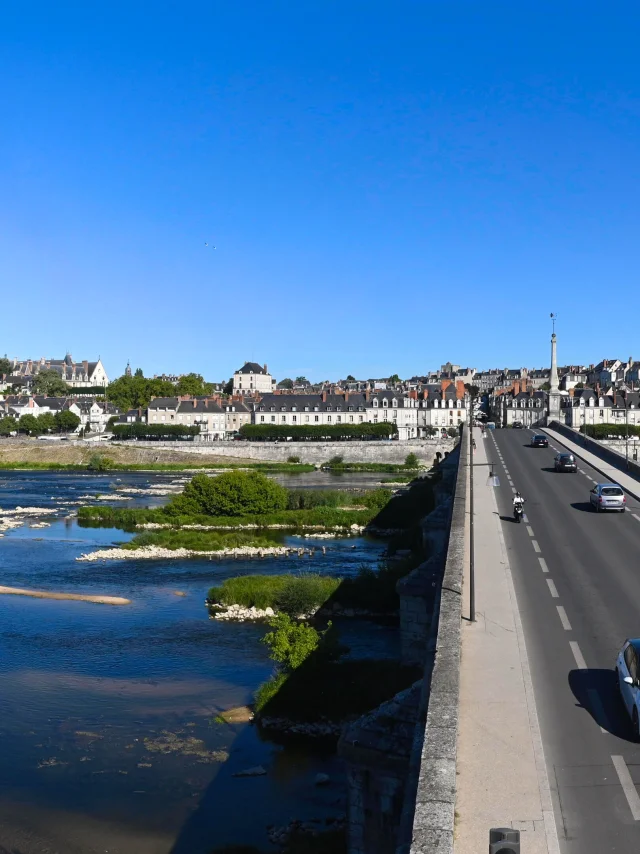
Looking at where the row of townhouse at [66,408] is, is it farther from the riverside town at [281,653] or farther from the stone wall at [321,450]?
the riverside town at [281,653]

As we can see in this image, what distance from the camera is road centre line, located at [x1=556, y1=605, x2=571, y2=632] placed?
14.5 m

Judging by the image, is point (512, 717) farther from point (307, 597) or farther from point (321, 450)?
point (321, 450)

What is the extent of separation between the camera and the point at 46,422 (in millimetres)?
137625

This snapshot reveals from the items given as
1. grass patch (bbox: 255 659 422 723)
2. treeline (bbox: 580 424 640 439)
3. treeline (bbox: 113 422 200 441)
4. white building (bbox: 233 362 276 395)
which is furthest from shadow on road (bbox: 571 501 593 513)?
white building (bbox: 233 362 276 395)

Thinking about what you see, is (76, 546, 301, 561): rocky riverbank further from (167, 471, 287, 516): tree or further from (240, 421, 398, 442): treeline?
(240, 421, 398, 442): treeline

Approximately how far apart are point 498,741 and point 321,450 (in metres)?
103

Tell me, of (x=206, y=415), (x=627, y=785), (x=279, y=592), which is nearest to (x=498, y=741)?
(x=627, y=785)

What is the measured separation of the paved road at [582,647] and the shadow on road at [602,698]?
0.04ft

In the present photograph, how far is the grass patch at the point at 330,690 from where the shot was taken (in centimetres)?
2227

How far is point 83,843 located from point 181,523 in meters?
40.7

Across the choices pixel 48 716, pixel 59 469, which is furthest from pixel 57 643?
pixel 59 469

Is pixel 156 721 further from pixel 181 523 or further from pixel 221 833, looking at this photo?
pixel 181 523

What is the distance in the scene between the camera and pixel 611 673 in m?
12.3

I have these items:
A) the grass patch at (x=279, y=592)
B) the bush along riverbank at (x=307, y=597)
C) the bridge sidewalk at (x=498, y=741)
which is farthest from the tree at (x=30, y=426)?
the bridge sidewalk at (x=498, y=741)
